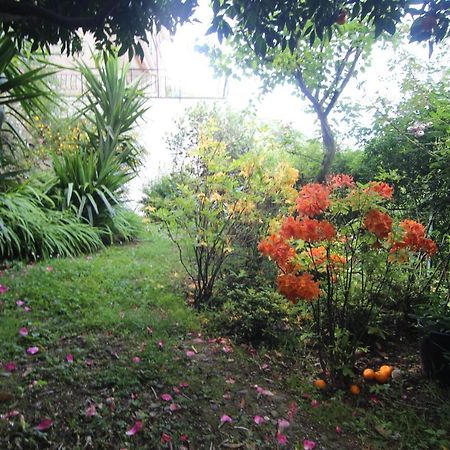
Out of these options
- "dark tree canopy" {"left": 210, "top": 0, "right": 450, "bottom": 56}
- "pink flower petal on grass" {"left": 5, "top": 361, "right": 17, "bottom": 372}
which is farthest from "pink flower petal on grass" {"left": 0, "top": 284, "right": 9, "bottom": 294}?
"dark tree canopy" {"left": 210, "top": 0, "right": 450, "bottom": 56}

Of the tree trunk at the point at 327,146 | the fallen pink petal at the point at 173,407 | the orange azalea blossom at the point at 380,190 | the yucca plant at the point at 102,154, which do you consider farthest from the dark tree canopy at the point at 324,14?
the yucca plant at the point at 102,154

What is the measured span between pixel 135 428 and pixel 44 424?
369mm

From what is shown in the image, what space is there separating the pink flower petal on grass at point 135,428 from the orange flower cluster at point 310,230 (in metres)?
1.15

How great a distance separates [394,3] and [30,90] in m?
2.94

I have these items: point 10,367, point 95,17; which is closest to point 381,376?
point 10,367

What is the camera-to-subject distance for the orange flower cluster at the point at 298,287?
2043 millimetres

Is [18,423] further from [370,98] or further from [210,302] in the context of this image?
[370,98]

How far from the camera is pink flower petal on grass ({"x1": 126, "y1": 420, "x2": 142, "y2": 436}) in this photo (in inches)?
64.1

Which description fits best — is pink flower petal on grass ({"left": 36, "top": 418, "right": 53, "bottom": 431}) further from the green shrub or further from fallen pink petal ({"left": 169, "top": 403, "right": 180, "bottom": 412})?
the green shrub

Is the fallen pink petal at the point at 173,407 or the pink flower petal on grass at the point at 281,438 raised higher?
the fallen pink petal at the point at 173,407

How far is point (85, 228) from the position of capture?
14.6 ft

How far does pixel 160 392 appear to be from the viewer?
196cm

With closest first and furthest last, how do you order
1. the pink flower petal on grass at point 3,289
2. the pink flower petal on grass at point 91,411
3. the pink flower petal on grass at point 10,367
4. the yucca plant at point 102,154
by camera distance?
1. the pink flower petal on grass at point 91,411
2. the pink flower petal on grass at point 10,367
3. the pink flower petal on grass at point 3,289
4. the yucca plant at point 102,154

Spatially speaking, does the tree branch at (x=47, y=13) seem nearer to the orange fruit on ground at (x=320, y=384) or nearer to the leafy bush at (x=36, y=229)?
the orange fruit on ground at (x=320, y=384)
